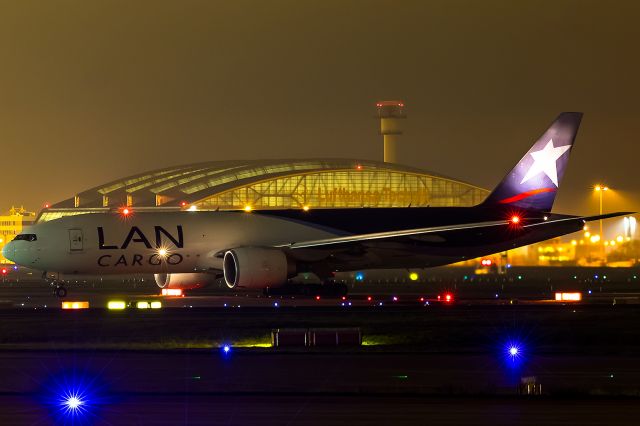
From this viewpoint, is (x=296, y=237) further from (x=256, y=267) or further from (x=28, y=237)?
(x=28, y=237)

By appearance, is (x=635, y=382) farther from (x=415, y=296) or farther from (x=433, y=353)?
(x=415, y=296)

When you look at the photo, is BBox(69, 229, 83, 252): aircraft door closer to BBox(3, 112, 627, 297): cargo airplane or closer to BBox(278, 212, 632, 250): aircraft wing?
BBox(3, 112, 627, 297): cargo airplane

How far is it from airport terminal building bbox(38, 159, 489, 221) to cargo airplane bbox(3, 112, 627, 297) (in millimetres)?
78748

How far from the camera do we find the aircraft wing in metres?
64.2

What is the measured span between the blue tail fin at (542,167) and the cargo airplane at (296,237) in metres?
0.06

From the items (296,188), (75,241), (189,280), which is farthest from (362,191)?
(75,241)

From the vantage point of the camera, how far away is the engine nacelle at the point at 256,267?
61875mm

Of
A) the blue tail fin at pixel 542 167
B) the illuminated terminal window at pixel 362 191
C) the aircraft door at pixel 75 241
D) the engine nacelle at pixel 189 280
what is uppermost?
the illuminated terminal window at pixel 362 191

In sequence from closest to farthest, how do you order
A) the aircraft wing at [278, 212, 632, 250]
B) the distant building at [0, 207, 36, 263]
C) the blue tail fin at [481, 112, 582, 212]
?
the aircraft wing at [278, 212, 632, 250] < the blue tail fin at [481, 112, 582, 212] < the distant building at [0, 207, 36, 263]

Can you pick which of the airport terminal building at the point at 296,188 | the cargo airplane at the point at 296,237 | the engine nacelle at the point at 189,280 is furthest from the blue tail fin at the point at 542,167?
the airport terminal building at the point at 296,188

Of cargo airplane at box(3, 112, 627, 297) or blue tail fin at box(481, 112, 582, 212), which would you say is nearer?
cargo airplane at box(3, 112, 627, 297)

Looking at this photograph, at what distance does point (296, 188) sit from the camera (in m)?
153

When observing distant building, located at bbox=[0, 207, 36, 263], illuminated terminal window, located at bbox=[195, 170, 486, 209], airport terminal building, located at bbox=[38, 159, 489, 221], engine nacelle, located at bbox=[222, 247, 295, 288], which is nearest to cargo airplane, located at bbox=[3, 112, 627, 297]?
engine nacelle, located at bbox=[222, 247, 295, 288]

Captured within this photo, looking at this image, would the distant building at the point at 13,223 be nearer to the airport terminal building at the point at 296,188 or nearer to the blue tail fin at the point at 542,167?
the airport terminal building at the point at 296,188
